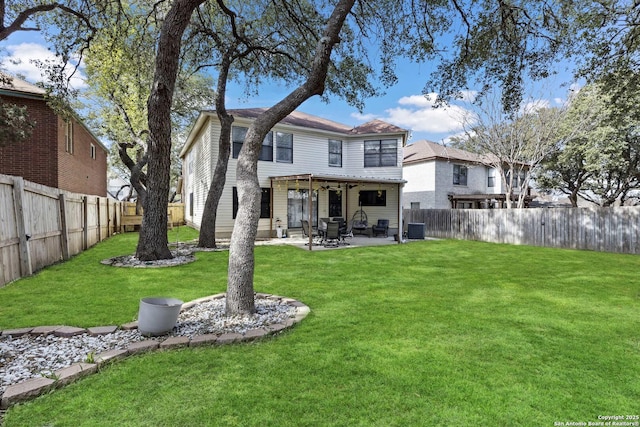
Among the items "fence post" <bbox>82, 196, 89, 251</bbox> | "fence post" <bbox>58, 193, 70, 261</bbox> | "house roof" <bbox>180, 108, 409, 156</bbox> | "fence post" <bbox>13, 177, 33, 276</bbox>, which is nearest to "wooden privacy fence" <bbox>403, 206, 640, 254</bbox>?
"house roof" <bbox>180, 108, 409, 156</bbox>

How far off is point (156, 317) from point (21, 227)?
5.03m

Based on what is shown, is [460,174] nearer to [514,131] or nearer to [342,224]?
[514,131]

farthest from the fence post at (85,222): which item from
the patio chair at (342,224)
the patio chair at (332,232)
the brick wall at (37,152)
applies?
the patio chair at (342,224)

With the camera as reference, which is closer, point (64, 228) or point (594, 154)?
point (64, 228)

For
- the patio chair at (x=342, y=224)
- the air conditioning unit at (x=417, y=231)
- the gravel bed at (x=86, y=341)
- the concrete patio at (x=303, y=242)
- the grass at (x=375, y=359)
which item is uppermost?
the patio chair at (x=342, y=224)

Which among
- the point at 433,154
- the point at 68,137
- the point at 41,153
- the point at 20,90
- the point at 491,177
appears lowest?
the point at 41,153

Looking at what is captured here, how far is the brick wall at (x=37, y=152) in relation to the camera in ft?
39.2

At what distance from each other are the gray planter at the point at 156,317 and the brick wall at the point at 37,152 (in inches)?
469

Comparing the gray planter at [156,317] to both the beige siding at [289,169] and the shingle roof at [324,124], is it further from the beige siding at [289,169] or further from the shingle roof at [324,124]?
the shingle roof at [324,124]

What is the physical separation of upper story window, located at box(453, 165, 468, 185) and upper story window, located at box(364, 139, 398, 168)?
7713 millimetres

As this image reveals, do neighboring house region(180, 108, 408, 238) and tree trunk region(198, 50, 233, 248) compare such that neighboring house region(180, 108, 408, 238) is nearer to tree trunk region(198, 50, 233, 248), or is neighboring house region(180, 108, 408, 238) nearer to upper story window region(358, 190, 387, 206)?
upper story window region(358, 190, 387, 206)

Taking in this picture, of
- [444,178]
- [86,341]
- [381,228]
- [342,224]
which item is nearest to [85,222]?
[86,341]

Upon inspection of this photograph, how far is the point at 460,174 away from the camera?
76.4ft

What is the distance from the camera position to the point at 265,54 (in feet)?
35.4
